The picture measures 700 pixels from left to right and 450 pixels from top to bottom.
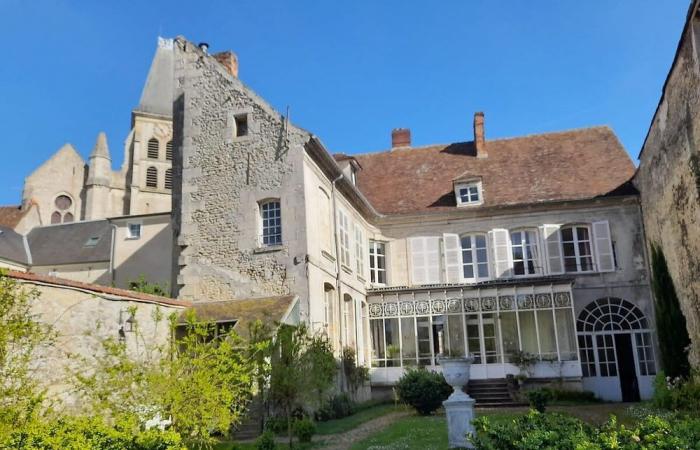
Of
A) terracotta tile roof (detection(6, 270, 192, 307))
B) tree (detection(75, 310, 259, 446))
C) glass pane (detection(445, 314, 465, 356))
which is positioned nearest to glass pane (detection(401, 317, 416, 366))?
glass pane (detection(445, 314, 465, 356))

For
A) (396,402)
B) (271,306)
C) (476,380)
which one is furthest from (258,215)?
(476,380)

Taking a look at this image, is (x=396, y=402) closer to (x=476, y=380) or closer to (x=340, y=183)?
(x=476, y=380)

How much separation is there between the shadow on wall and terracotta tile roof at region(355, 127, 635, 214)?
24.4ft

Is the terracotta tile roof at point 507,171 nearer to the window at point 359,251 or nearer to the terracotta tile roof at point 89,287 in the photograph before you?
the window at point 359,251

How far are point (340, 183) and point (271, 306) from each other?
515 centimetres

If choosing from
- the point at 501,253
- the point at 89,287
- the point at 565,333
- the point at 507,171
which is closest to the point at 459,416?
the point at 89,287

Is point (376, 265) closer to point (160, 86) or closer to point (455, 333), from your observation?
point (455, 333)

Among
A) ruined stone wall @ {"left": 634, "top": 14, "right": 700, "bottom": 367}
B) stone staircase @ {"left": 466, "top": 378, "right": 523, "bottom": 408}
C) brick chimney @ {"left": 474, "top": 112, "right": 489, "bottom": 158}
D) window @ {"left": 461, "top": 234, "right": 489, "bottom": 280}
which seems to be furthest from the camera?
brick chimney @ {"left": 474, "top": 112, "right": 489, "bottom": 158}

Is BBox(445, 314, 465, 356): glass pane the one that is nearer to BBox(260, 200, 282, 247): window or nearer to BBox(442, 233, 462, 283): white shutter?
BBox(442, 233, 462, 283): white shutter

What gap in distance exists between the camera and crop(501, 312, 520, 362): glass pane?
1877 cm

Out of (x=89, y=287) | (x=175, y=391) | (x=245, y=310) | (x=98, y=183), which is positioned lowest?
(x=175, y=391)

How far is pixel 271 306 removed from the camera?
542 inches

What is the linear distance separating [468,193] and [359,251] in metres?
4.46

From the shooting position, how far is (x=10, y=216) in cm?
3516
